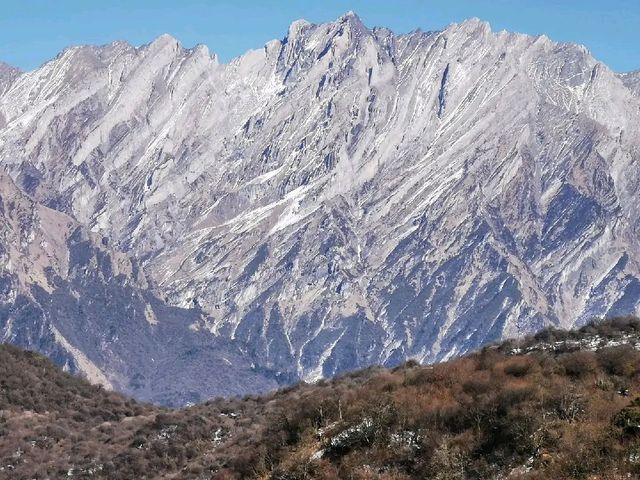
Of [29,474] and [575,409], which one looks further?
[29,474]

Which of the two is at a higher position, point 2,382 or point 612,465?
point 2,382

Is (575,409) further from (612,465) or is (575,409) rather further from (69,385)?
(69,385)

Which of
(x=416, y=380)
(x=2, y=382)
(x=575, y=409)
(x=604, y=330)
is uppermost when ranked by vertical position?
(x=2, y=382)

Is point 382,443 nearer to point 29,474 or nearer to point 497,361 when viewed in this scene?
point 497,361

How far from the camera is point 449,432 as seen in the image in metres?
38.0

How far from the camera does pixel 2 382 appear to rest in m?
79.9

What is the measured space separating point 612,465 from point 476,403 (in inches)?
284

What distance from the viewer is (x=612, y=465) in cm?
3228

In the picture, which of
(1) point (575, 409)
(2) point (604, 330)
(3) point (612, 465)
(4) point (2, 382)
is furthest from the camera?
(4) point (2, 382)

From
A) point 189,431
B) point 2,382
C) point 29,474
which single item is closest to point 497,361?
point 189,431

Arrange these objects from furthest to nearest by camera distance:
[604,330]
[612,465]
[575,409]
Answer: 1. [604,330]
2. [575,409]
3. [612,465]

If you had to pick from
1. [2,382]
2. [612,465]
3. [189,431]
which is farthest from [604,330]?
[2,382]

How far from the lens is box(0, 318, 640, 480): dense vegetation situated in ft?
114

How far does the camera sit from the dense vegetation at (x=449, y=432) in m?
34.7
